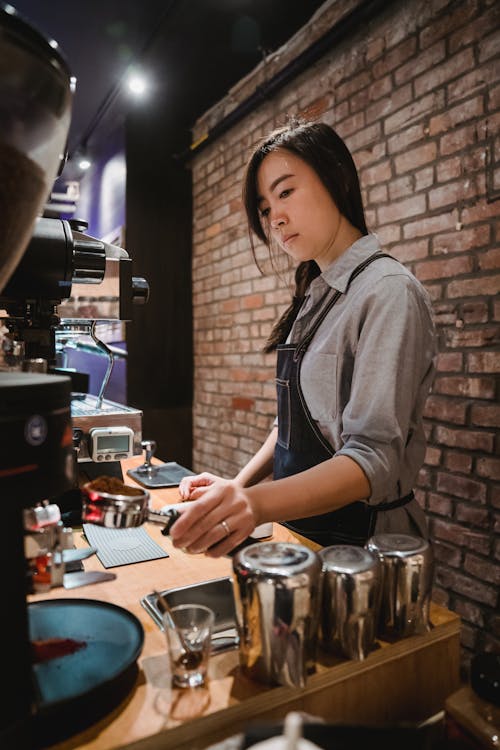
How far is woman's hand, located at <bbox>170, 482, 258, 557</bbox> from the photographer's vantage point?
728 mm

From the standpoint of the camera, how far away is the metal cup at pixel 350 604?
2.34 ft

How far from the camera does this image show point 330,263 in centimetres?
144

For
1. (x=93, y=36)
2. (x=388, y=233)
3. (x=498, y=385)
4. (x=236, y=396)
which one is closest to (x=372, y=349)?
(x=498, y=385)

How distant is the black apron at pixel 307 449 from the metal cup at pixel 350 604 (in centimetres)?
42

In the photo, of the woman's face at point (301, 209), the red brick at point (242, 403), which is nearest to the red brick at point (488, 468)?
the woman's face at point (301, 209)

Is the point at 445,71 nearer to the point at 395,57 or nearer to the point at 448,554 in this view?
the point at 395,57

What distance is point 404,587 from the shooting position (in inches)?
30.7

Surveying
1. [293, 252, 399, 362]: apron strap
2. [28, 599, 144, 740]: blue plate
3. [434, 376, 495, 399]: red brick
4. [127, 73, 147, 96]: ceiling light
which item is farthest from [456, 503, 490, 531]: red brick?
[127, 73, 147, 96]: ceiling light

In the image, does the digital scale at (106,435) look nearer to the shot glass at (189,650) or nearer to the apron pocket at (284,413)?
the apron pocket at (284,413)

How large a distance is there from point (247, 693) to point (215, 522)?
218 millimetres

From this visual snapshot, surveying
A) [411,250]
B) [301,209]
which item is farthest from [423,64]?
[301,209]

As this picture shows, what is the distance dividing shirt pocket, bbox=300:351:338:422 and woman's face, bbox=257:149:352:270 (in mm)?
321

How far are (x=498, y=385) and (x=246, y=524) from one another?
4.20ft

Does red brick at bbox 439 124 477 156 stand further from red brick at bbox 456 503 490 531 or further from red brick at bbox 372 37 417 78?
red brick at bbox 456 503 490 531
